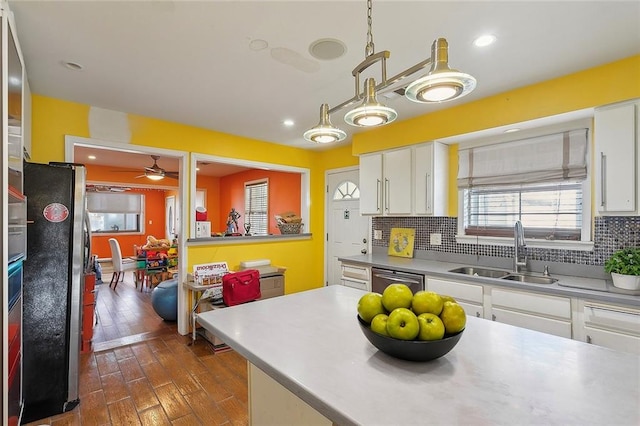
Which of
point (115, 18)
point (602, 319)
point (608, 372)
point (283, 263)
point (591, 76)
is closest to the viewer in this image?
point (608, 372)

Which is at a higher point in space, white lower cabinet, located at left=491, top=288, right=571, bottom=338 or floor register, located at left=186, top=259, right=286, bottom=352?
white lower cabinet, located at left=491, top=288, right=571, bottom=338

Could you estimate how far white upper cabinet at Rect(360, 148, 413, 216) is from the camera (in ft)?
11.4

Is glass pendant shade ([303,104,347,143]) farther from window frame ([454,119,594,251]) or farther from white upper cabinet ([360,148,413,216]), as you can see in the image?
window frame ([454,119,594,251])

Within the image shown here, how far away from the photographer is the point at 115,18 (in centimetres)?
178

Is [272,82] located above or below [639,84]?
above

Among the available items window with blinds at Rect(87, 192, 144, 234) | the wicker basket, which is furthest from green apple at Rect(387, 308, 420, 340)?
window with blinds at Rect(87, 192, 144, 234)

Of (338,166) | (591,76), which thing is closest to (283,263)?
(338,166)

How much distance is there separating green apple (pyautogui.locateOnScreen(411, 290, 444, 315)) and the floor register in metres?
2.20

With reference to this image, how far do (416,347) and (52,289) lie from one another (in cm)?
251

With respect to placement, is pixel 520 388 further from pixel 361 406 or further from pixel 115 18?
pixel 115 18

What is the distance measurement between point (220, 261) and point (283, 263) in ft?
3.34

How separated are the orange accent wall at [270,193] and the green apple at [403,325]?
185 inches

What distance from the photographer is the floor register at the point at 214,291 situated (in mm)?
3385

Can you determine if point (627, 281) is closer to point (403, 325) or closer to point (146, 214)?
point (403, 325)
